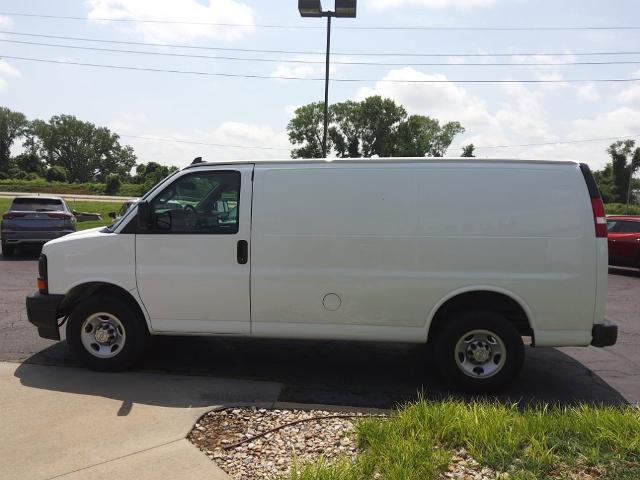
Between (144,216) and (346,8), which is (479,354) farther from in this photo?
(346,8)

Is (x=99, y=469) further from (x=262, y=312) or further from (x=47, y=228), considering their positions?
(x=47, y=228)

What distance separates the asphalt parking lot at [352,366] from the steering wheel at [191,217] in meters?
1.41

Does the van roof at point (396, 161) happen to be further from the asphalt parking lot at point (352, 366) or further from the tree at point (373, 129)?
the tree at point (373, 129)

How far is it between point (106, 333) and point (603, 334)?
458 centimetres

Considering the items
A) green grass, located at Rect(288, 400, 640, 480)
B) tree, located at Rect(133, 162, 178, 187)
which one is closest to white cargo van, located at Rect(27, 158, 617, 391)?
green grass, located at Rect(288, 400, 640, 480)

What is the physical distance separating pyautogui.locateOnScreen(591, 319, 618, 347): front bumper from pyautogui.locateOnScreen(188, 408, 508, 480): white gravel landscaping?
1.99 metres

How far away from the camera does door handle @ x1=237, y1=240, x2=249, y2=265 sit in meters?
4.93

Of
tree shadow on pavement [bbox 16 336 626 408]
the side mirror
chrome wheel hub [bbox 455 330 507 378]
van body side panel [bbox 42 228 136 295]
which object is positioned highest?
the side mirror

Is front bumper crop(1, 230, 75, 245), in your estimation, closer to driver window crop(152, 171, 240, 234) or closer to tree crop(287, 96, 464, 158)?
driver window crop(152, 171, 240, 234)

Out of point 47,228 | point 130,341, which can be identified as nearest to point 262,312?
point 130,341

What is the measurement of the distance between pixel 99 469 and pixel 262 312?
202 cm

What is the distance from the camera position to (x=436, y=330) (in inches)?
198

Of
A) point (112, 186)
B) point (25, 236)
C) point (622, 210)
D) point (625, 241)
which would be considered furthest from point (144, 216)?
point (112, 186)

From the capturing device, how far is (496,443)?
346 cm
